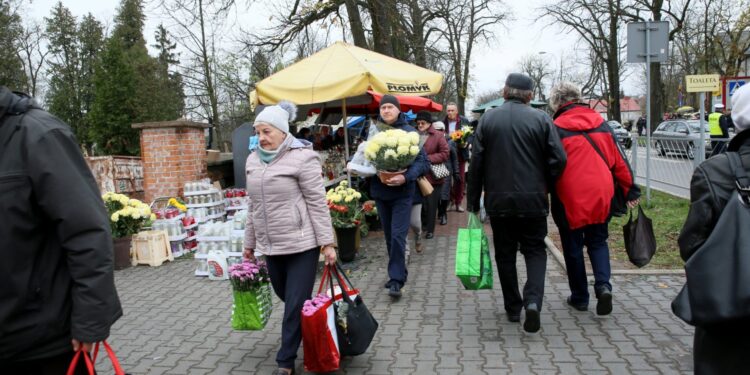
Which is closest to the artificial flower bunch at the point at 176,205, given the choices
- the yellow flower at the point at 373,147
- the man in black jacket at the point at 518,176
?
the yellow flower at the point at 373,147

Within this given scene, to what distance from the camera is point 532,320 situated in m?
4.48

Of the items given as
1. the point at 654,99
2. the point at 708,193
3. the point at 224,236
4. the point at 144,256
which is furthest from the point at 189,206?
the point at 654,99

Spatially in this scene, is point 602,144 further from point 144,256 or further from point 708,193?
point 144,256

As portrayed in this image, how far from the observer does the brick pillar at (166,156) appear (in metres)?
9.25

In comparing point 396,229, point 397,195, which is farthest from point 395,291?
point 397,195

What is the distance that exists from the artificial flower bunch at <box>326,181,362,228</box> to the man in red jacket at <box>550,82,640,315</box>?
2.98 m

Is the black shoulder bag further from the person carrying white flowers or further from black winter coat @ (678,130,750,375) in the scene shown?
the person carrying white flowers

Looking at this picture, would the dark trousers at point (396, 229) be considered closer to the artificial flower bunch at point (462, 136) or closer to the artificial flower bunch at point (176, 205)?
the artificial flower bunch at point (176, 205)

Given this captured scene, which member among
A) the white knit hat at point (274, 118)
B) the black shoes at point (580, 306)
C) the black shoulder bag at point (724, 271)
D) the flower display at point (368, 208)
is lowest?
the black shoes at point (580, 306)

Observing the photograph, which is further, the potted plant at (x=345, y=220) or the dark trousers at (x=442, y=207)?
the dark trousers at (x=442, y=207)

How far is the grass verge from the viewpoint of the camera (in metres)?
6.72

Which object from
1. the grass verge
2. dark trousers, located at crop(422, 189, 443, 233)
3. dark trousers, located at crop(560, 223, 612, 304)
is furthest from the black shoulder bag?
dark trousers, located at crop(422, 189, 443, 233)

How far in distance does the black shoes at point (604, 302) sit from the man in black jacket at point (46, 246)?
385 centimetres

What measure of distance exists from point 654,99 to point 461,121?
24.4m
